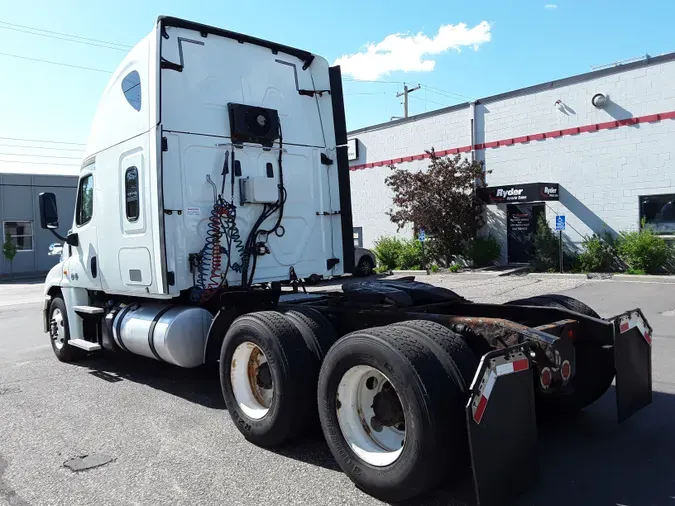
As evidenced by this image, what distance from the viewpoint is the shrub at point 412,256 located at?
21.6m

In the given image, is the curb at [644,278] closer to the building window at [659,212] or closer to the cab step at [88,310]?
the building window at [659,212]

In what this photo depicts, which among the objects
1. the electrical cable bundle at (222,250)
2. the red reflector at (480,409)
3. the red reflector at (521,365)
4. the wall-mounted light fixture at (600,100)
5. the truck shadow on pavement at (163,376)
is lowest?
the truck shadow on pavement at (163,376)

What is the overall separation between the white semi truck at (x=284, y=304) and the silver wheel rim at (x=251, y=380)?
0.04ft

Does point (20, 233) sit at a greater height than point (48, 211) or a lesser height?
greater

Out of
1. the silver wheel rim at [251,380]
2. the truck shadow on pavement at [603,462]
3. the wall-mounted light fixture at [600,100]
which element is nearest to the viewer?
the truck shadow on pavement at [603,462]

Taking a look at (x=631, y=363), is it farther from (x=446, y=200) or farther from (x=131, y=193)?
(x=446, y=200)

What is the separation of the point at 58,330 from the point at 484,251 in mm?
14955

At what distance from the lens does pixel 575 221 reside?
1836cm

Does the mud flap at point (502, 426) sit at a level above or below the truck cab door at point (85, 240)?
below

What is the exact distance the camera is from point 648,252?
16078 millimetres

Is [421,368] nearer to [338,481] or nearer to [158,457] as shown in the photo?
[338,481]

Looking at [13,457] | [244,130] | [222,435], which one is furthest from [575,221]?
[13,457]

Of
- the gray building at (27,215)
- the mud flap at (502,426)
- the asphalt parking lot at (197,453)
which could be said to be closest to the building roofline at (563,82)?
the asphalt parking lot at (197,453)


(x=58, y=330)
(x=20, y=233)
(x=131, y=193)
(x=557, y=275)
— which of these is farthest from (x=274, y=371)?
(x=20, y=233)
